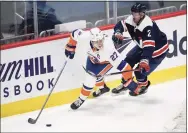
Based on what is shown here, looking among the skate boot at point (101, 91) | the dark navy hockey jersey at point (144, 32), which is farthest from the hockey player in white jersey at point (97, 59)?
the dark navy hockey jersey at point (144, 32)

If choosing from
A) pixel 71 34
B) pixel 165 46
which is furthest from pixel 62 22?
pixel 165 46

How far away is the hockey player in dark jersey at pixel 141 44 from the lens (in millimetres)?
3316

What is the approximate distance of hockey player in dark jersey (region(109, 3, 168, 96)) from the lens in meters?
3.32

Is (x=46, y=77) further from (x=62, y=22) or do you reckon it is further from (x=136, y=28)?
(x=136, y=28)

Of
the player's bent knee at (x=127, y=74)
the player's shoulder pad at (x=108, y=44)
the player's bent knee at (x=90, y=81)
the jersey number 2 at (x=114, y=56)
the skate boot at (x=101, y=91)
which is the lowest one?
the skate boot at (x=101, y=91)

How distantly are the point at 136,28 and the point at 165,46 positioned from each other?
0.29 metres

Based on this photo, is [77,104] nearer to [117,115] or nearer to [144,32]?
[117,115]

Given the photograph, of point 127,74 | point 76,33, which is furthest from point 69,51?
point 127,74

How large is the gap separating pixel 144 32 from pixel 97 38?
0.86 feet

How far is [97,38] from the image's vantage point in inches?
130

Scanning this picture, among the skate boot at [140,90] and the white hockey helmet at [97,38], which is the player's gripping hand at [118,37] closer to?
the white hockey helmet at [97,38]

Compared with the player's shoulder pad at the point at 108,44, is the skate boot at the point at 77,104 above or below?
below

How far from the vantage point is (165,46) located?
140 inches

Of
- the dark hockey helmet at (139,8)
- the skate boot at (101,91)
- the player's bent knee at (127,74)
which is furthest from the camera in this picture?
the skate boot at (101,91)
